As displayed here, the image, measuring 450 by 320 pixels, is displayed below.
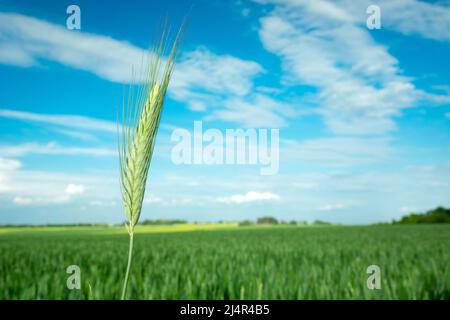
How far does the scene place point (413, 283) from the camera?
3.91 m
